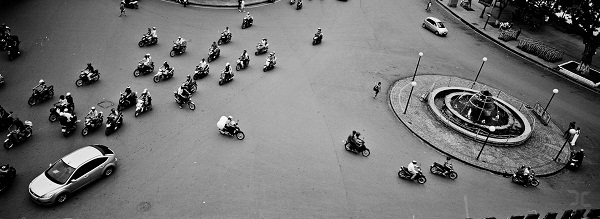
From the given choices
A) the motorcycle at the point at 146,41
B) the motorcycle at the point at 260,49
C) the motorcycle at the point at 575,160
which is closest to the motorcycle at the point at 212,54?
the motorcycle at the point at 260,49

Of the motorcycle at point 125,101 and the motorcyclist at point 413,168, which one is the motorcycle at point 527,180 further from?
the motorcycle at point 125,101

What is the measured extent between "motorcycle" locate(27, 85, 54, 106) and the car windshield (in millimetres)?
6594

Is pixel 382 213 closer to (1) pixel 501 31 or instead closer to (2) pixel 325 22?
(2) pixel 325 22

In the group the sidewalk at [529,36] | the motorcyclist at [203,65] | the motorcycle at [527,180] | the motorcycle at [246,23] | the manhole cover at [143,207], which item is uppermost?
the sidewalk at [529,36]

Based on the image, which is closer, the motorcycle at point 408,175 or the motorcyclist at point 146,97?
the motorcycle at point 408,175

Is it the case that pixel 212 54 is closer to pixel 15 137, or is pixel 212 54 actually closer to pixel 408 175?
pixel 15 137

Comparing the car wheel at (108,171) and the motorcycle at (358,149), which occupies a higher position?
the motorcycle at (358,149)

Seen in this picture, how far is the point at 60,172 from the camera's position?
15.4m

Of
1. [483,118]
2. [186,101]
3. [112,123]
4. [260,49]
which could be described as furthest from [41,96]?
[483,118]

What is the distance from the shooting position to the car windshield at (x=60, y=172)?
49.7ft

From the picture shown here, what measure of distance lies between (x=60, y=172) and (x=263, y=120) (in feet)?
31.9

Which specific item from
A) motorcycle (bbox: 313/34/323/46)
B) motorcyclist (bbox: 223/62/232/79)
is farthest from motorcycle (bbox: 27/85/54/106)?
motorcycle (bbox: 313/34/323/46)

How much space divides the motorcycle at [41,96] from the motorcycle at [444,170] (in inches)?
793

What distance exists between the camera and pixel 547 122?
2400 cm
